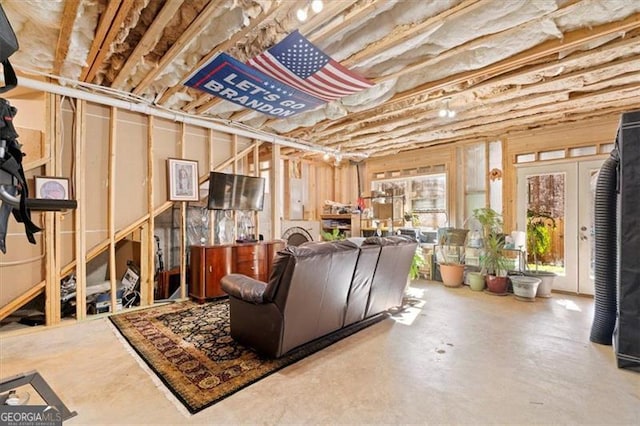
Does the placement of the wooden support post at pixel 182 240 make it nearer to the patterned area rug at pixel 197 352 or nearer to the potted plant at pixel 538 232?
the patterned area rug at pixel 197 352

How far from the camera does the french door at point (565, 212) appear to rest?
494 cm

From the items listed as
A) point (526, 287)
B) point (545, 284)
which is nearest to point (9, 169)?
point (526, 287)

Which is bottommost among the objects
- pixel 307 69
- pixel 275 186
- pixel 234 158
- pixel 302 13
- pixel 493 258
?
pixel 493 258

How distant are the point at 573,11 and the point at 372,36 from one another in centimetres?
151

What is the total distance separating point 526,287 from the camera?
465 centimetres

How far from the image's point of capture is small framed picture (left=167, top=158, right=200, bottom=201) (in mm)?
4547

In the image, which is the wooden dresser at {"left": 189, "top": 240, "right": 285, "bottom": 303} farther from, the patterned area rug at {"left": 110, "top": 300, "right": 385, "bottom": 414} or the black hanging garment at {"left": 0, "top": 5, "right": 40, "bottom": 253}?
Result: the black hanging garment at {"left": 0, "top": 5, "right": 40, "bottom": 253}

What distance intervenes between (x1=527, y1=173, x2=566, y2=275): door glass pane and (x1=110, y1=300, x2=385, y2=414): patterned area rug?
3436 mm

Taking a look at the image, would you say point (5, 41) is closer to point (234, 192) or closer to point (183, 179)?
point (183, 179)

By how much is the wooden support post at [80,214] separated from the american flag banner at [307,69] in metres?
2.40

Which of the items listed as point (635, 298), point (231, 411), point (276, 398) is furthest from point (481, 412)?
point (635, 298)

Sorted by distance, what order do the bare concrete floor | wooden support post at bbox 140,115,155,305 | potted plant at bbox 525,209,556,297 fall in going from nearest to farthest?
the bare concrete floor, wooden support post at bbox 140,115,155,305, potted plant at bbox 525,209,556,297

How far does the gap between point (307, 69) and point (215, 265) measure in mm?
2944

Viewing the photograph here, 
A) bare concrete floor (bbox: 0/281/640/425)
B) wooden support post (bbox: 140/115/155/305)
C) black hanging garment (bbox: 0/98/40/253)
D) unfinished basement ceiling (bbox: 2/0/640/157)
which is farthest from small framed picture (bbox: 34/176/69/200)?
black hanging garment (bbox: 0/98/40/253)
